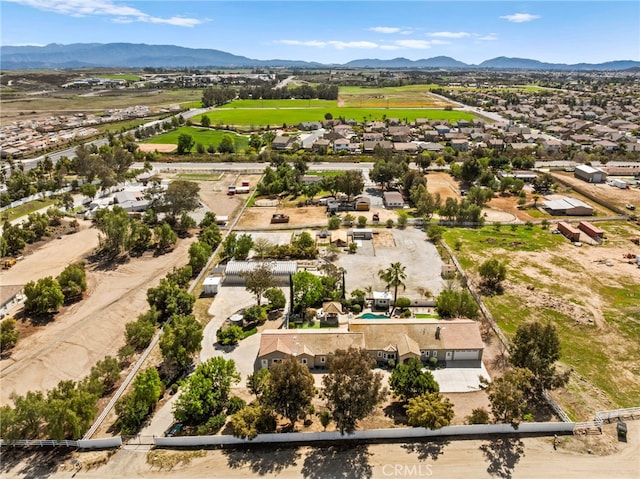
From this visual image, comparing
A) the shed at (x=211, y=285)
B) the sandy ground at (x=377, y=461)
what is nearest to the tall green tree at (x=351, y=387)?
the sandy ground at (x=377, y=461)

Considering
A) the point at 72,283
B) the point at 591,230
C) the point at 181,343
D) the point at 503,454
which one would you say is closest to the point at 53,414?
the point at 181,343

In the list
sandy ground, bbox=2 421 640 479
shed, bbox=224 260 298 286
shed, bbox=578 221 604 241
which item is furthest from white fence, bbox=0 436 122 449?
shed, bbox=578 221 604 241

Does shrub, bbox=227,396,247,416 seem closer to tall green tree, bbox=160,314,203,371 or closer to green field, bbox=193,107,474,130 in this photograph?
tall green tree, bbox=160,314,203,371

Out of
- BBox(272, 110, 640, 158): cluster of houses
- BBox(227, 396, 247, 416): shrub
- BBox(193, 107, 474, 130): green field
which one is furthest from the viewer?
BBox(193, 107, 474, 130): green field

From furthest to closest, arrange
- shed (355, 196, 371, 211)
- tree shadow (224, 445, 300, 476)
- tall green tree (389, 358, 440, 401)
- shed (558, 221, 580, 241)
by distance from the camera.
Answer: shed (355, 196, 371, 211) < shed (558, 221, 580, 241) < tall green tree (389, 358, 440, 401) < tree shadow (224, 445, 300, 476)

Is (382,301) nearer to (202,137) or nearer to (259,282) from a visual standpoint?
(259,282)
